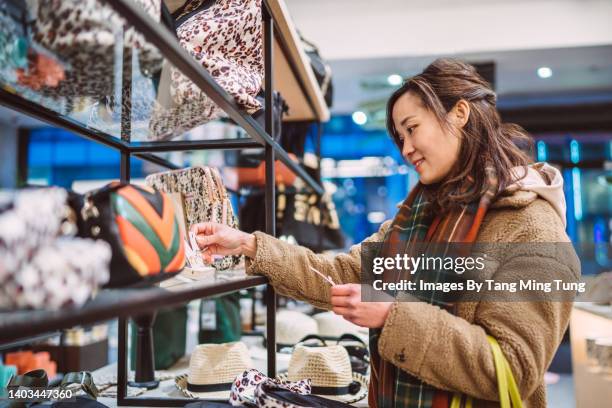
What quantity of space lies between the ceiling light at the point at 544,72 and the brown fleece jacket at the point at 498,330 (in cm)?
435

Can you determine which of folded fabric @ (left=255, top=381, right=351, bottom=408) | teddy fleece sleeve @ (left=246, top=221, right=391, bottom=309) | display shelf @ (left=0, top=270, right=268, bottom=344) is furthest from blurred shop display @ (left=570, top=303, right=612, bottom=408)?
display shelf @ (left=0, top=270, right=268, bottom=344)

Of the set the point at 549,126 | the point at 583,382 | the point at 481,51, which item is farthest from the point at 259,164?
the point at 549,126

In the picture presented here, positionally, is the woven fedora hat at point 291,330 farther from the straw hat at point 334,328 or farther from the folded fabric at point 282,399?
the folded fabric at point 282,399

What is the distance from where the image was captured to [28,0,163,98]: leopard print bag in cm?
62

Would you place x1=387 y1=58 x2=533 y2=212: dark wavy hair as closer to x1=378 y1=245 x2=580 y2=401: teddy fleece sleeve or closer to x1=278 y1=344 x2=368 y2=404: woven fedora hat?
x1=378 y1=245 x2=580 y2=401: teddy fleece sleeve

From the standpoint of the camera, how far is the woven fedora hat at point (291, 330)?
2.16m

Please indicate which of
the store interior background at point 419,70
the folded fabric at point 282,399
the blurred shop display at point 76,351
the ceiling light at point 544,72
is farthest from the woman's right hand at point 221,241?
the ceiling light at point 544,72

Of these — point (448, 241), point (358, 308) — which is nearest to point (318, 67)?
point (448, 241)

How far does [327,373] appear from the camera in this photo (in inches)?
58.2

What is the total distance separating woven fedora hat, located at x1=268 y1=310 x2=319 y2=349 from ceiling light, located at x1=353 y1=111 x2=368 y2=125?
177 inches

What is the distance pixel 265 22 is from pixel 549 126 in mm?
5805

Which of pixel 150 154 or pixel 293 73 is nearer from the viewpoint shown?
pixel 150 154

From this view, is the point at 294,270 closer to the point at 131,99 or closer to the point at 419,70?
the point at 131,99

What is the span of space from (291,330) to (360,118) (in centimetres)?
485
